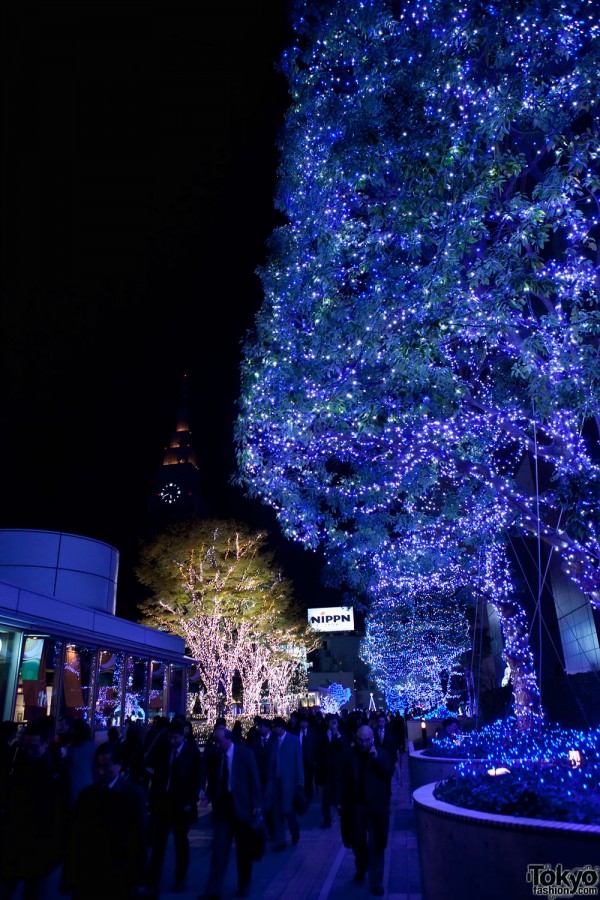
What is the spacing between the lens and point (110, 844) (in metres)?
3.80

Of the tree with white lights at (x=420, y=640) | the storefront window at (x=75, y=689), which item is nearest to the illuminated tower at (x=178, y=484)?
the tree with white lights at (x=420, y=640)

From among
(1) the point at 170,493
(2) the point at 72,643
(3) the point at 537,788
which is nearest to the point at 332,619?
(1) the point at 170,493

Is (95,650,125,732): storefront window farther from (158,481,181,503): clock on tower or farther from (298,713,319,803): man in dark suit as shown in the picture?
(158,481,181,503): clock on tower

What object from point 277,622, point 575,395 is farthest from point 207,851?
point 277,622

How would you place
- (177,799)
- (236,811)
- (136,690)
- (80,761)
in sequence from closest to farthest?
(236,811), (177,799), (80,761), (136,690)

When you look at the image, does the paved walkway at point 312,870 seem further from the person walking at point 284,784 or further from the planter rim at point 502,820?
the planter rim at point 502,820

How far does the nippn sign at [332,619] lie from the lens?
78.0m

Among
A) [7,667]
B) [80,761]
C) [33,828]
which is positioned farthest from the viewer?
[7,667]

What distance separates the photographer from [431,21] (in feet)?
26.5

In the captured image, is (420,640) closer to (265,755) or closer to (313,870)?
(265,755)

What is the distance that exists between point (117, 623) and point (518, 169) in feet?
43.7

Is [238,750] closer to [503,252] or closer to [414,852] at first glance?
[414,852]

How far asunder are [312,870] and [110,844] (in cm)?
448

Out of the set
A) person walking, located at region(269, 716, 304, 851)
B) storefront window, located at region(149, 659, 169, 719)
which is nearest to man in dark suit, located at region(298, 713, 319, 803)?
person walking, located at region(269, 716, 304, 851)
